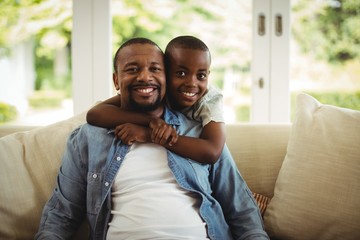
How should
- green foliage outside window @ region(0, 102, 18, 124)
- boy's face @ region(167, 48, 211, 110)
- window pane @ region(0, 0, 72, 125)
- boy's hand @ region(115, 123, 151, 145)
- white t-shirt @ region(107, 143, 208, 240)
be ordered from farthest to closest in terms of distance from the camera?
green foliage outside window @ region(0, 102, 18, 124)
window pane @ region(0, 0, 72, 125)
boy's face @ region(167, 48, 211, 110)
boy's hand @ region(115, 123, 151, 145)
white t-shirt @ region(107, 143, 208, 240)

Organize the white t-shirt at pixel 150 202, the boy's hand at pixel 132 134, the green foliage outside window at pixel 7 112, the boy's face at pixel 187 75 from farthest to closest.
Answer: the green foliage outside window at pixel 7 112 < the boy's face at pixel 187 75 < the boy's hand at pixel 132 134 < the white t-shirt at pixel 150 202

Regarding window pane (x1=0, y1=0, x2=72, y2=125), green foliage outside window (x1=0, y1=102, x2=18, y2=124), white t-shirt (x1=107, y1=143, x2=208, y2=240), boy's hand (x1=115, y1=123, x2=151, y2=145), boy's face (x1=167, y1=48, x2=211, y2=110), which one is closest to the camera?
white t-shirt (x1=107, y1=143, x2=208, y2=240)

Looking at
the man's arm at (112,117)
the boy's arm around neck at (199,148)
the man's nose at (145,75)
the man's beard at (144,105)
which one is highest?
the man's nose at (145,75)

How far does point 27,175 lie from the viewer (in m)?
1.36

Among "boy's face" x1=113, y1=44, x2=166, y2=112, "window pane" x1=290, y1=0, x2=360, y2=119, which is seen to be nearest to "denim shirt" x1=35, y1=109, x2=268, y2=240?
"boy's face" x1=113, y1=44, x2=166, y2=112

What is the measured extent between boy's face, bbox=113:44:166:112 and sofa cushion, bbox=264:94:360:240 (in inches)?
23.2

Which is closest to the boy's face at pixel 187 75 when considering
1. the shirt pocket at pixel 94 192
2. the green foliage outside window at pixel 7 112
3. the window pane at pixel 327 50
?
the shirt pocket at pixel 94 192

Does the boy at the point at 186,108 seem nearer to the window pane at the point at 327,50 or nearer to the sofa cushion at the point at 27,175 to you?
the sofa cushion at the point at 27,175

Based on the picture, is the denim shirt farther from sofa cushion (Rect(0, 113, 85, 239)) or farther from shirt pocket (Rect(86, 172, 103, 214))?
sofa cushion (Rect(0, 113, 85, 239))

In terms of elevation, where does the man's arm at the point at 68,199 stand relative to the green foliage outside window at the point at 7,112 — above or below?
below

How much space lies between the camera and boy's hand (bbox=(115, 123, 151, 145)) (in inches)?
47.1

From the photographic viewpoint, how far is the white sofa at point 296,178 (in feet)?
4.17

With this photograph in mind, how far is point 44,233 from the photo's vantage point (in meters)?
1.16

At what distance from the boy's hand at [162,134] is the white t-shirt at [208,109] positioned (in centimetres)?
16
